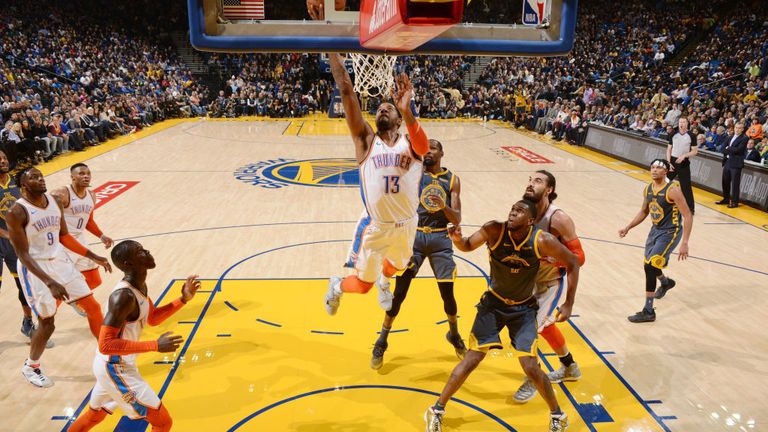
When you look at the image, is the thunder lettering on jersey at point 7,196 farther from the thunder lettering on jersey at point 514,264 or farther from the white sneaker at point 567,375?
the white sneaker at point 567,375

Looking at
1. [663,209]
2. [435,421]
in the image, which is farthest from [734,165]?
[435,421]

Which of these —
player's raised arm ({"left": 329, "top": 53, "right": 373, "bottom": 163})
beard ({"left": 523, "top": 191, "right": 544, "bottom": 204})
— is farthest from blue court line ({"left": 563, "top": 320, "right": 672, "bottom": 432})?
player's raised arm ({"left": 329, "top": 53, "right": 373, "bottom": 163})

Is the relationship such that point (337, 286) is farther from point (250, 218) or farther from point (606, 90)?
point (606, 90)

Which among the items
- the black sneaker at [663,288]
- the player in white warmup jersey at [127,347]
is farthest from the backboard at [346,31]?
the black sneaker at [663,288]

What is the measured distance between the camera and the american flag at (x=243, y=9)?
12.0 feet

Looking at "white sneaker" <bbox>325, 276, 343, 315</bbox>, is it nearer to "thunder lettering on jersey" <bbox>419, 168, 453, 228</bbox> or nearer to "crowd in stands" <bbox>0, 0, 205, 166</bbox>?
"thunder lettering on jersey" <bbox>419, 168, 453, 228</bbox>

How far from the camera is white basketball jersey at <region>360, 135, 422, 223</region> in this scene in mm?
Answer: 3885

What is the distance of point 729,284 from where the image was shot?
678 centimetres

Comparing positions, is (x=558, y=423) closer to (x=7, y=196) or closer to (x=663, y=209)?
(x=663, y=209)

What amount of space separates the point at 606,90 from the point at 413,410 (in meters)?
20.2

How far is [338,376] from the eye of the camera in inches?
183

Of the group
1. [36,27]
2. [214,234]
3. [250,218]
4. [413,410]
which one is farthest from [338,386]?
[36,27]

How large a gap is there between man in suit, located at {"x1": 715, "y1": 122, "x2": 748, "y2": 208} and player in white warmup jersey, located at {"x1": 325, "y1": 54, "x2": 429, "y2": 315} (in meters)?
8.42

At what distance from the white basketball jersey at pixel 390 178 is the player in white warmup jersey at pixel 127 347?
4.42 feet
